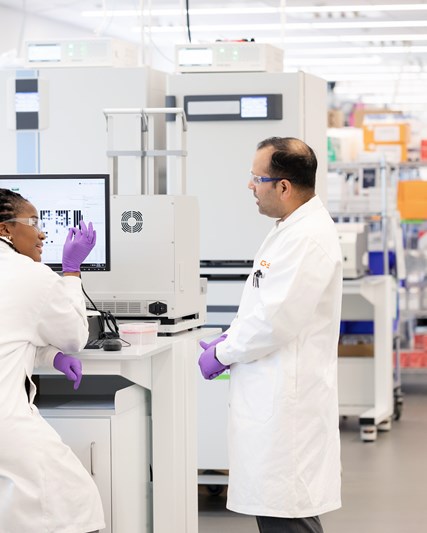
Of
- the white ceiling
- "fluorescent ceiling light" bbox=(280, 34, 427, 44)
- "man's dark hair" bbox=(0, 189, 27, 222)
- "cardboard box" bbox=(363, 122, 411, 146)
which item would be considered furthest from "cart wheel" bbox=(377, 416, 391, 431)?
"fluorescent ceiling light" bbox=(280, 34, 427, 44)

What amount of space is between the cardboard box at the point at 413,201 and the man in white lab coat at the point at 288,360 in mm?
5432

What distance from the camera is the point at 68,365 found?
9.37 feet

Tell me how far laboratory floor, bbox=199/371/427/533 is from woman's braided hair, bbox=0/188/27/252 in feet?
6.16

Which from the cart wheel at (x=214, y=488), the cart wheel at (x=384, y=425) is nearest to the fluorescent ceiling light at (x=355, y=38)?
the cart wheel at (x=384, y=425)

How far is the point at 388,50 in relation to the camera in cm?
1221

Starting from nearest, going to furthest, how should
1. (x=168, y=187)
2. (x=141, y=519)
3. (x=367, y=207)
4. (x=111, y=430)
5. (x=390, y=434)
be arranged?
(x=111, y=430), (x=141, y=519), (x=168, y=187), (x=390, y=434), (x=367, y=207)

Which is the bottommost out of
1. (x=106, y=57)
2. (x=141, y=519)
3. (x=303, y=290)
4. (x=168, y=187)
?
(x=141, y=519)

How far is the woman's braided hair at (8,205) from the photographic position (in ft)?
9.40

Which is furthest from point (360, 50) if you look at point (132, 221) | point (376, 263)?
point (132, 221)

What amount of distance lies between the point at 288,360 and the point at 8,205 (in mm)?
898

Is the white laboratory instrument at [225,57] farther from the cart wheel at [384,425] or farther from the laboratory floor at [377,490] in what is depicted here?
the cart wheel at [384,425]

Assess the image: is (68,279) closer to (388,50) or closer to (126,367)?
(126,367)

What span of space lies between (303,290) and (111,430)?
720 mm

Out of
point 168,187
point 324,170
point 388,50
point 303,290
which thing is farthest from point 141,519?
point 388,50
